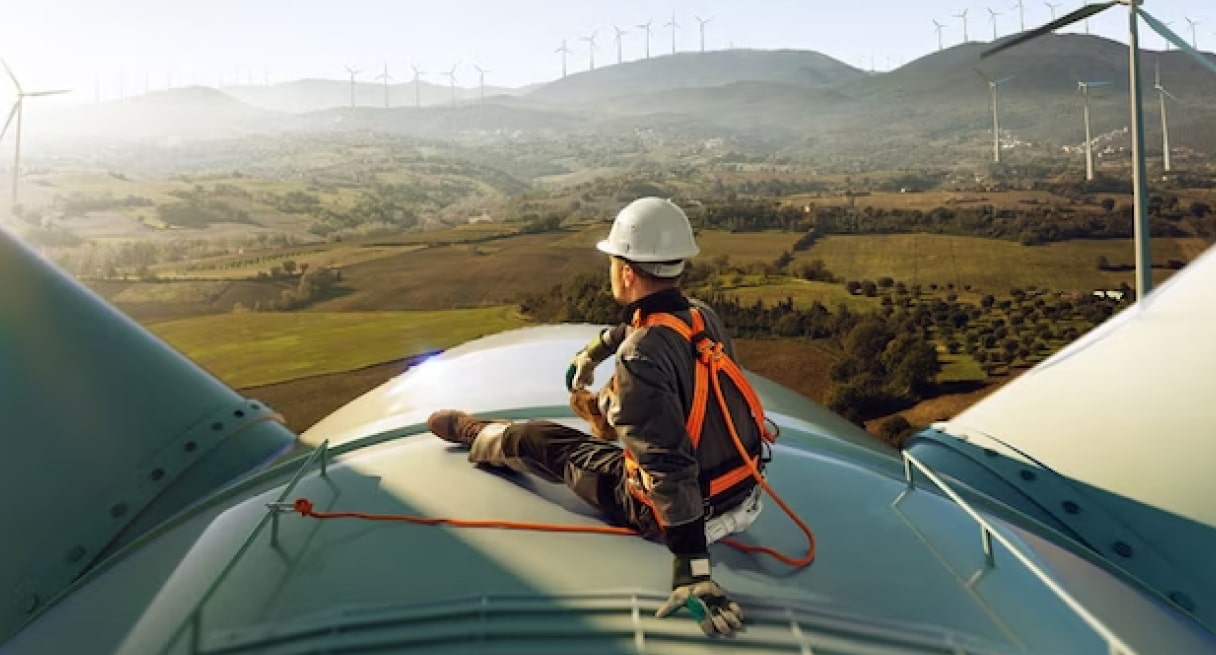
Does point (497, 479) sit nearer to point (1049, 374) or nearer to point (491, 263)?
point (1049, 374)

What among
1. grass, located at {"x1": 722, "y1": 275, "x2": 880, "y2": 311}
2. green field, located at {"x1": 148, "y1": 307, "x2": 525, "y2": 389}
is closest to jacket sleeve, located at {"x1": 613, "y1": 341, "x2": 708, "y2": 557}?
green field, located at {"x1": 148, "y1": 307, "x2": 525, "y2": 389}

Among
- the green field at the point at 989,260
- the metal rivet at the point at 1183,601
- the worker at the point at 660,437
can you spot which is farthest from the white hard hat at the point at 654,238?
the green field at the point at 989,260

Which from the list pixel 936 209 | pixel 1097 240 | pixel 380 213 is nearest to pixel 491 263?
pixel 380 213

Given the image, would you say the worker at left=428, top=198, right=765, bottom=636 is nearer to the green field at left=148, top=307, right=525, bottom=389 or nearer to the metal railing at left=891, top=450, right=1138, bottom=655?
the metal railing at left=891, top=450, right=1138, bottom=655

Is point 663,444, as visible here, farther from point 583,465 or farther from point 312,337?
point 312,337

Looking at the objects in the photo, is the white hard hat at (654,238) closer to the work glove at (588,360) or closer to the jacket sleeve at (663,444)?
the jacket sleeve at (663,444)
